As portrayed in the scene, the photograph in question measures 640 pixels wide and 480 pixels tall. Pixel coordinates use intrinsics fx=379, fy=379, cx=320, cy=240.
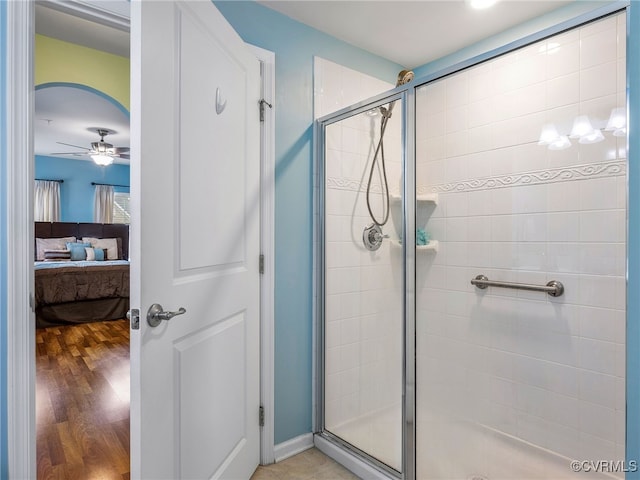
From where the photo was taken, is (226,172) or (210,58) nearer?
(210,58)

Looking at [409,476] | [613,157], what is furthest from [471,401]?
[613,157]

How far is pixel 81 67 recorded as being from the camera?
103 inches

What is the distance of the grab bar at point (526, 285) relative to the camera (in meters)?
1.82

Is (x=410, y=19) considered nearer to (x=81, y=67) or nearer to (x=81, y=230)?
(x=81, y=67)

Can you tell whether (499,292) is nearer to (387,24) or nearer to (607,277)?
(607,277)

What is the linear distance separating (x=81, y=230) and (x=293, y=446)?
6.73m

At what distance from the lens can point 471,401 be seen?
202 cm

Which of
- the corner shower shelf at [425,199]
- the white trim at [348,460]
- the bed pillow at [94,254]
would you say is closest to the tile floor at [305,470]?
the white trim at [348,460]

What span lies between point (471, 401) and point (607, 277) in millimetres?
904

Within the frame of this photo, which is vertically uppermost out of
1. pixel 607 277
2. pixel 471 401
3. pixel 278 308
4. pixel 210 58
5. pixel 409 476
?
pixel 210 58

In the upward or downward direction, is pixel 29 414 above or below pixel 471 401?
above

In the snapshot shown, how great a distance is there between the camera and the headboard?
264 inches

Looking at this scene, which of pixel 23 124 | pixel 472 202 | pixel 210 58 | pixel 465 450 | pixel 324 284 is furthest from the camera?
pixel 324 284

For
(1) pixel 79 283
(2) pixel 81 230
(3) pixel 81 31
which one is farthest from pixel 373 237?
(2) pixel 81 230
